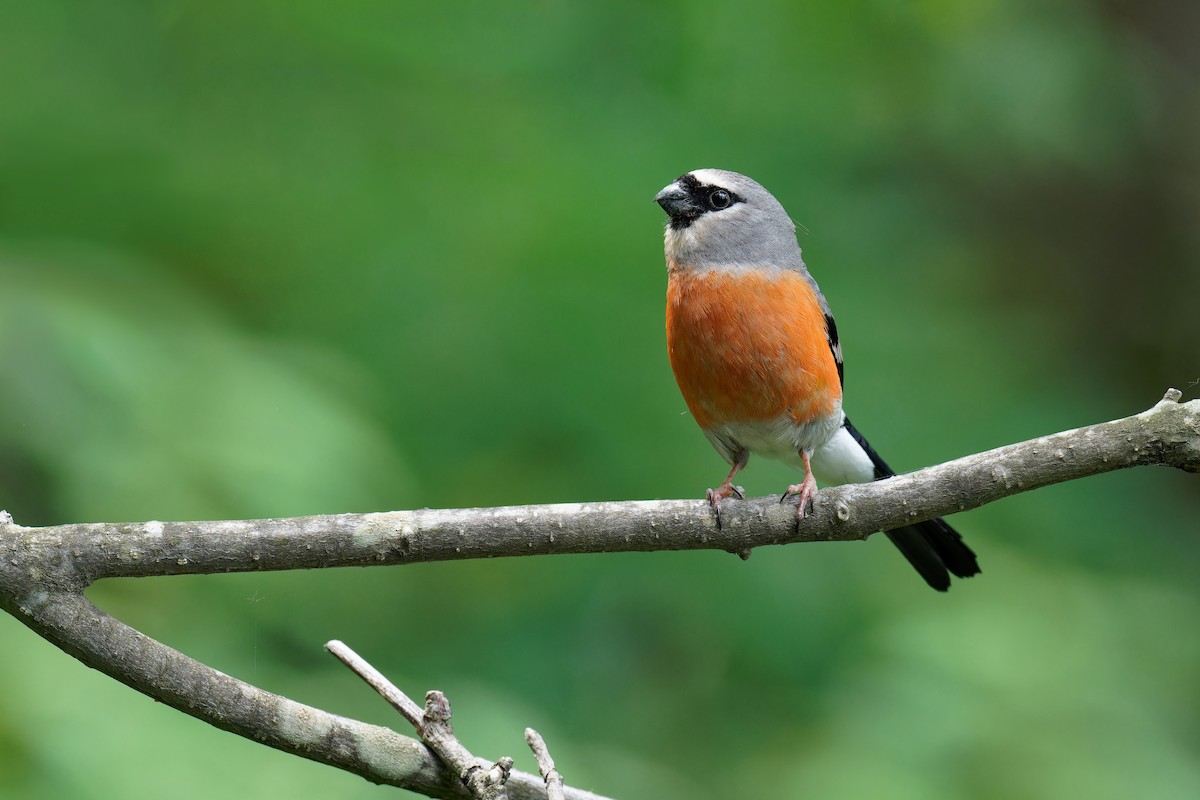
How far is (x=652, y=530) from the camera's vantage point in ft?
9.37

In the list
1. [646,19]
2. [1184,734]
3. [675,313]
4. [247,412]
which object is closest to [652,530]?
[675,313]

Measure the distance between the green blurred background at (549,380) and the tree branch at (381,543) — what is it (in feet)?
2.62

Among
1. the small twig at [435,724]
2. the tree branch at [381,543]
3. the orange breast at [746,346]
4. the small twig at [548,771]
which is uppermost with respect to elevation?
the orange breast at [746,346]

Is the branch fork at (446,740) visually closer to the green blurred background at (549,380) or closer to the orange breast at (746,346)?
the green blurred background at (549,380)

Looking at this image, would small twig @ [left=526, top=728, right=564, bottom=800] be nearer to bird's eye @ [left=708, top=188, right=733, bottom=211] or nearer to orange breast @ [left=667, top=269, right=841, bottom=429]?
orange breast @ [left=667, top=269, right=841, bottom=429]

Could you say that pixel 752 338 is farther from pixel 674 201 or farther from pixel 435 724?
pixel 435 724

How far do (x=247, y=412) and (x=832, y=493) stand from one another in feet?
6.65

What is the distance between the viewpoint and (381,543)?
2.69 meters

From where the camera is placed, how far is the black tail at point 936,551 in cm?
434

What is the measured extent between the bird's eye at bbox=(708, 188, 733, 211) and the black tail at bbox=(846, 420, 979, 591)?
4.54 ft

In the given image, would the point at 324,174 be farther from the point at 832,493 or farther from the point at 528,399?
the point at 832,493

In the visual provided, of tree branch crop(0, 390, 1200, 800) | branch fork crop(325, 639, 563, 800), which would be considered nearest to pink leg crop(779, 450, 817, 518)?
tree branch crop(0, 390, 1200, 800)

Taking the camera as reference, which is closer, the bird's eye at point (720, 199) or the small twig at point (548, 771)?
the small twig at point (548, 771)

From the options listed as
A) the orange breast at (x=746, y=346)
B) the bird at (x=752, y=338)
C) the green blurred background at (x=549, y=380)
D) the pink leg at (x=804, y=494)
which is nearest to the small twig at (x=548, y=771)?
the pink leg at (x=804, y=494)
